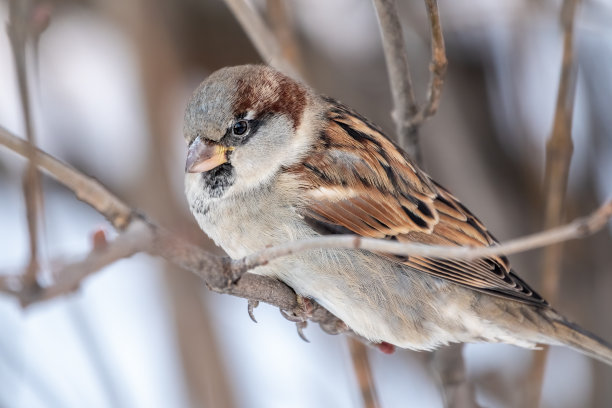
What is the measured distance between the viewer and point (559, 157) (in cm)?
238

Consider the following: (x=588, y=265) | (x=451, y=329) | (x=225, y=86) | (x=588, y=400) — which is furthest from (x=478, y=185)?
(x=225, y=86)

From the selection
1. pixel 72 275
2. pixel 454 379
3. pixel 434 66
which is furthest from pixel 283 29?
pixel 72 275

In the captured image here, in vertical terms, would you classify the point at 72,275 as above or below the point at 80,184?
below

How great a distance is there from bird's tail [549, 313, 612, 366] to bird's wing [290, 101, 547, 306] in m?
0.09

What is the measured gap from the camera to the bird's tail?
2254 millimetres

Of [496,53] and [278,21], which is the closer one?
[278,21]

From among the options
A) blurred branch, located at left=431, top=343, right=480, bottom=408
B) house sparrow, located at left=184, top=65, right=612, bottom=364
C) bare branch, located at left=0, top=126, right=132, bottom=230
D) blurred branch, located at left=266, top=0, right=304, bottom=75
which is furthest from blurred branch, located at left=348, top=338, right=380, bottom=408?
bare branch, located at left=0, top=126, right=132, bottom=230

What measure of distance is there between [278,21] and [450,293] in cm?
103

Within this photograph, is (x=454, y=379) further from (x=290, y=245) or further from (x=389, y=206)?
(x=290, y=245)

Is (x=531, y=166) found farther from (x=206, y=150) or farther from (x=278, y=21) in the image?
(x=206, y=150)

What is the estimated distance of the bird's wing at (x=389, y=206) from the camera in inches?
88.7

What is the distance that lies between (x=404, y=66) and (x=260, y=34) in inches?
20.7

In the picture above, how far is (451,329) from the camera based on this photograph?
228 centimetres

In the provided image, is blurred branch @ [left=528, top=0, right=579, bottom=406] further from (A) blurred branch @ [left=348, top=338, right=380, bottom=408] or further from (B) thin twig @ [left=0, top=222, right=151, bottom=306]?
(B) thin twig @ [left=0, top=222, right=151, bottom=306]
